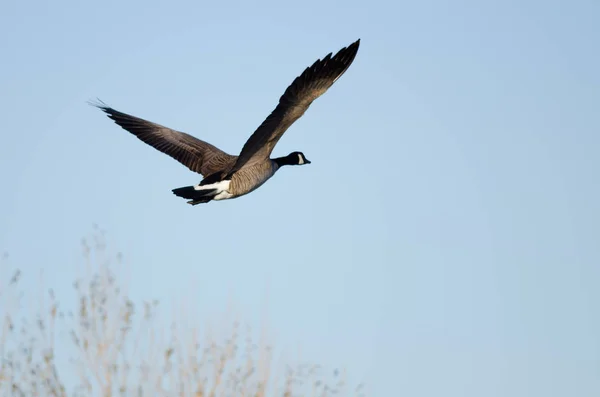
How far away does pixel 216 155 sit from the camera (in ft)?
35.5

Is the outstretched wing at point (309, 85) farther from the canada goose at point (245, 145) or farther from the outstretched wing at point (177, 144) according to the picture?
the outstretched wing at point (177, 144)

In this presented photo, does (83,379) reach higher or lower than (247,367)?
lower

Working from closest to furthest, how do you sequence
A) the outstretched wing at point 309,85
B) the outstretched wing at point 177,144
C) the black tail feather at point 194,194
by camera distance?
the outstretched wing at point 309,85 < the black tail feather at point 194,194 < the outstretched wing at point 177,144

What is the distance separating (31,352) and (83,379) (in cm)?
46

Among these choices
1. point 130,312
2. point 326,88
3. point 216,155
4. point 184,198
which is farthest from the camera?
point 216,155

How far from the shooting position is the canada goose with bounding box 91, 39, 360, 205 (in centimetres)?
817

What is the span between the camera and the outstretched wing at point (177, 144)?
10.8 metres

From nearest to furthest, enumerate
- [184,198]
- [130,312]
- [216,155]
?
[130,312] < [184,198] < [216,155]

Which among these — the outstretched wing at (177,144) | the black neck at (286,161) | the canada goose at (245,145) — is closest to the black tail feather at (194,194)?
the canada goose at (245,145)

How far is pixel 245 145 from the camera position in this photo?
8922 millimetres

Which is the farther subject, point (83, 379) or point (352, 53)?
point (352, 53)

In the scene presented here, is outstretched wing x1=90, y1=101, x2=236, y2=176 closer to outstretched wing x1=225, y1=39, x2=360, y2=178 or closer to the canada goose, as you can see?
the canada goose

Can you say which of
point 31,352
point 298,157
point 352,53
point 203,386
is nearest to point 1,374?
point 31,352

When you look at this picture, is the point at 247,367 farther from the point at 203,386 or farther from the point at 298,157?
the point at 298,157
